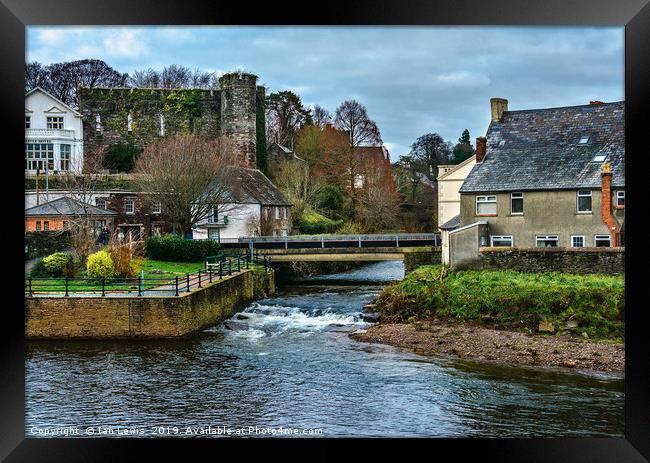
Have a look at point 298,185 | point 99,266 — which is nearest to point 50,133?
point 298,185

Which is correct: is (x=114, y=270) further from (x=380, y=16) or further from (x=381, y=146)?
(x=381, y=146)

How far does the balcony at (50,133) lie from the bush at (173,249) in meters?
10.2

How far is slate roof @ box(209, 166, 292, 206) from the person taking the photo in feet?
90.5

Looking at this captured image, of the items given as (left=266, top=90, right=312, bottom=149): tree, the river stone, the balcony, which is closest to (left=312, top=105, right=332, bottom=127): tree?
(left=266, top=90, right=312, bottom=149): tree

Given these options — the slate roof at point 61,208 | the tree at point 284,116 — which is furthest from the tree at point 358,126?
the slate roof at point 61,208

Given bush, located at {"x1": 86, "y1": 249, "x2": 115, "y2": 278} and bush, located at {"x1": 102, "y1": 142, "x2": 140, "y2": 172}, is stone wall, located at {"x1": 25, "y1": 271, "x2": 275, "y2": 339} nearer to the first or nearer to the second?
bush, located at {"x1": 86, "y1": 249, "x2": 115, "y2": 278}

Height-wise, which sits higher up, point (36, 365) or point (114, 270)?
point (114, 270)

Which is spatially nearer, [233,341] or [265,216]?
[233,341]

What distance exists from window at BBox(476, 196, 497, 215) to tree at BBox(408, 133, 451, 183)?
45.6ft

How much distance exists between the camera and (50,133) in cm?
2925
